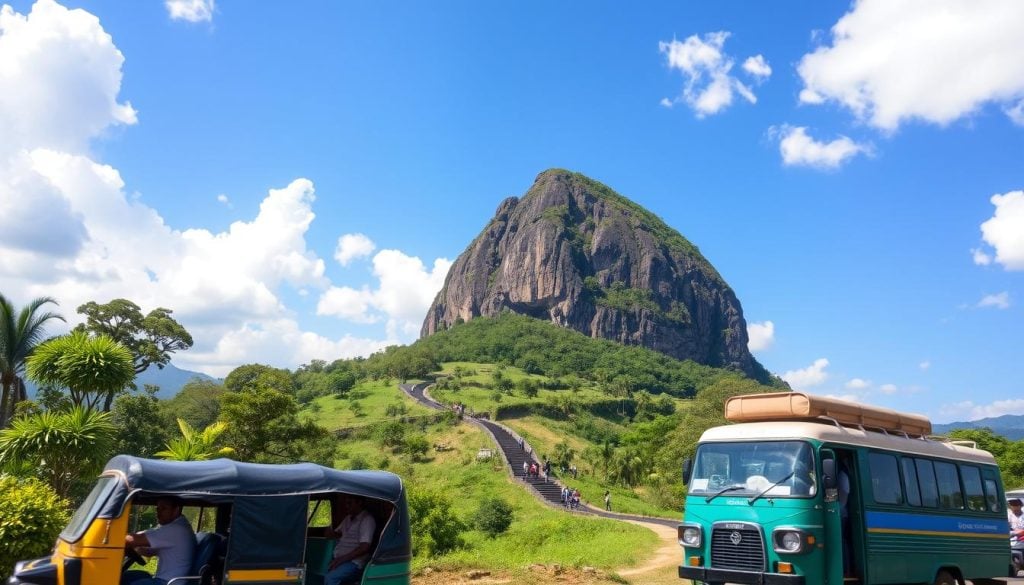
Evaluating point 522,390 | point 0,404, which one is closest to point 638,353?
point 522,390

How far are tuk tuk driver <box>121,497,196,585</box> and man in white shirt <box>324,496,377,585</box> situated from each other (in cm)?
155

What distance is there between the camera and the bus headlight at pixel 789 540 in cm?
836

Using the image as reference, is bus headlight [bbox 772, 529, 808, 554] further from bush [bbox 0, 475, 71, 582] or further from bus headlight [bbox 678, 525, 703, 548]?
bush [bbox 0, 475, 71, 582]

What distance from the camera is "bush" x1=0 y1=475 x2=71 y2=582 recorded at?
889 cm

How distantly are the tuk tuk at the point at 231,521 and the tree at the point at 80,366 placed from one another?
29.4 ft

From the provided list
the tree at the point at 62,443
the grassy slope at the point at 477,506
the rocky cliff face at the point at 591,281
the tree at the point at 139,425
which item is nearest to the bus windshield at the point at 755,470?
the grassy slope at the point at 477,506

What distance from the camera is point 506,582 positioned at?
12.5 meters

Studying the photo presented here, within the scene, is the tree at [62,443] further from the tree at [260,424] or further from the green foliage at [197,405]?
the green foliage at [197,405]

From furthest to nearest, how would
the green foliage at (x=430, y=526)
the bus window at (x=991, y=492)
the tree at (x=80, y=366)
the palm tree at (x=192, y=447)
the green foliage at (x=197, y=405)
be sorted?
the green foliage at (x=197, y=405), the green foliage at (x=430, y=526), the palm tree at (x=192, y=447), the tree at (x=80, y=366), the bus window at (x=991, y=492)

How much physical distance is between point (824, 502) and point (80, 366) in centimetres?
1416

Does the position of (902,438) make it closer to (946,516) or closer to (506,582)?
(946,516)

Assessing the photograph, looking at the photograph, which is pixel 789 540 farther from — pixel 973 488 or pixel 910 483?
pixel 973 488

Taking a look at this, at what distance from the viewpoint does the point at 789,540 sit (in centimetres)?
843

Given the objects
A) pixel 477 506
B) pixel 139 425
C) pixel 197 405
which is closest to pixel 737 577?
pixel 477 506
